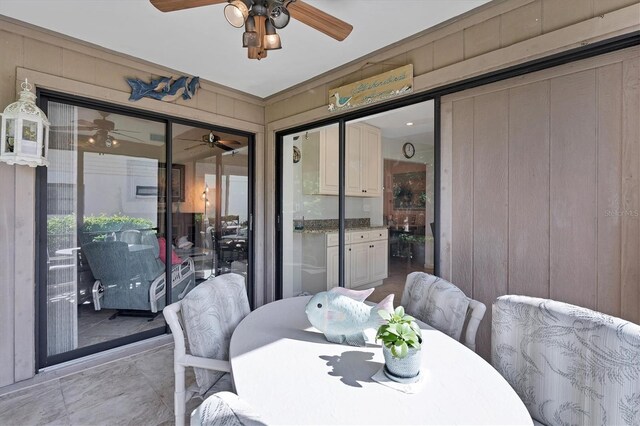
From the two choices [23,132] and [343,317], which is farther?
[23,132]

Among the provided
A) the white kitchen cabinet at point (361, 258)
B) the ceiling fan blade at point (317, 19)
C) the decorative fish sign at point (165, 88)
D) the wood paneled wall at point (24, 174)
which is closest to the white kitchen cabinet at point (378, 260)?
the white kitchen cabinet at point (361, 258)

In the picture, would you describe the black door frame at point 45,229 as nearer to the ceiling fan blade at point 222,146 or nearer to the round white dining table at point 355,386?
the ceiling fan blade at point 222,146

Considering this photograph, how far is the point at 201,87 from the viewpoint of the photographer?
334 centimetres

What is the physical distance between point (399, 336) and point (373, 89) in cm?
228

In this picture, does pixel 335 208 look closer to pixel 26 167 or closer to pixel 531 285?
pixel 531 285

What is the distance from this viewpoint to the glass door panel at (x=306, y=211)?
12.2ft

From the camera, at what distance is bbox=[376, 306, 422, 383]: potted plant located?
1037mm

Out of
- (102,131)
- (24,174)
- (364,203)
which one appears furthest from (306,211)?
(24,174)

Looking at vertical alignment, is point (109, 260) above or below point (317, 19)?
below

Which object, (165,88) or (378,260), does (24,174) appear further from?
(378,260)

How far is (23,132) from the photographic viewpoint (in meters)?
2.17

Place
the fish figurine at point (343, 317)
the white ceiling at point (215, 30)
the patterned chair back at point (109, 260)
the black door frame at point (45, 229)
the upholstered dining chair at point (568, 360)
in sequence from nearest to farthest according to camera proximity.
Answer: the upholstered dining chair at point (568, 360) < the fish figurine at point (343, 317) < the white ceiling at point (215, 30) < the black door frame at point (45, 229) < the patterned chair back at point (109, 260)

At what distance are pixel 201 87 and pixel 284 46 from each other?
49.2 inches

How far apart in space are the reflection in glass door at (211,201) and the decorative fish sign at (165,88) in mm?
327
